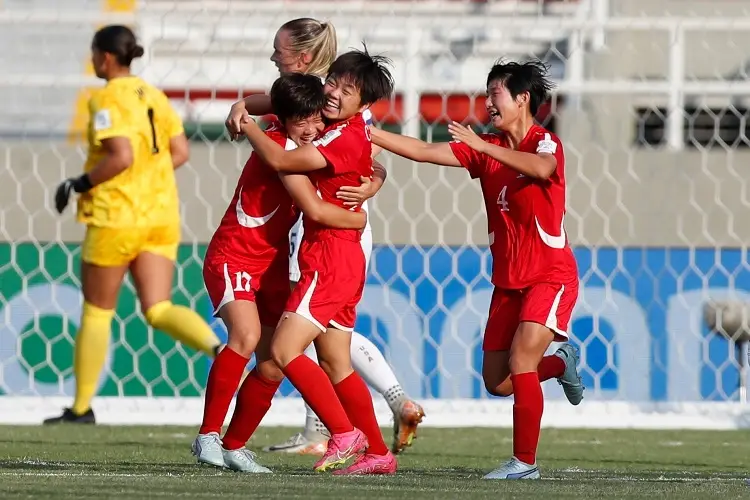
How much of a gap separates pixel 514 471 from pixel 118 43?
3.08 meters

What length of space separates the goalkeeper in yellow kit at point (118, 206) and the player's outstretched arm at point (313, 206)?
2.30m

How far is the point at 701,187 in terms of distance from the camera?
8.09 m

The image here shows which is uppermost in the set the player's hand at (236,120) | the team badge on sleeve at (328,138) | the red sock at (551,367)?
the player's hand at (236,120)

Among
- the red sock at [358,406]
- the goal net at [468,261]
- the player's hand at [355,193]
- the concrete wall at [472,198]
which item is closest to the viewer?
the player's hand at [355,193]

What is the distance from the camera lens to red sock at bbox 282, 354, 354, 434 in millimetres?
4633

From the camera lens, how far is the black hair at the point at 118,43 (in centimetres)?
686

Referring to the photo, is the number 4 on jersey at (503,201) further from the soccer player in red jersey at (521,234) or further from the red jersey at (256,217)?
the red jersey at (256,217)

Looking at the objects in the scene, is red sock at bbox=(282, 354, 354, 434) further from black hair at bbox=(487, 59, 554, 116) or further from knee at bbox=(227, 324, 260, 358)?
black hair at bbox=(487, 59, 554, 116)

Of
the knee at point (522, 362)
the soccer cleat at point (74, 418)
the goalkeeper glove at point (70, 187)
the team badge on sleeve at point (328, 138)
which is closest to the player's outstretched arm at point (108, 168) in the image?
the goalkeeper glove at point (70, 187)

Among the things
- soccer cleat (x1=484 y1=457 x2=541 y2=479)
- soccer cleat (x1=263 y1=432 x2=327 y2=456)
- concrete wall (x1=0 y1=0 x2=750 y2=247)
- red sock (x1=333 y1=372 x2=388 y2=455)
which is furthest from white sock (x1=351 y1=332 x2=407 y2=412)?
concrete wall (x1=0 y1=0 x2=750 y2=247)

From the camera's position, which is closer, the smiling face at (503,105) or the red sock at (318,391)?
the red sock at (318,391)

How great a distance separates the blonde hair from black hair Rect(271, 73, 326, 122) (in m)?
0.32

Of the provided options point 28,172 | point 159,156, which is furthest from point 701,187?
point 28,172

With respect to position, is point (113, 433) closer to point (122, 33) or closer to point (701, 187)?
point (122, 33)
